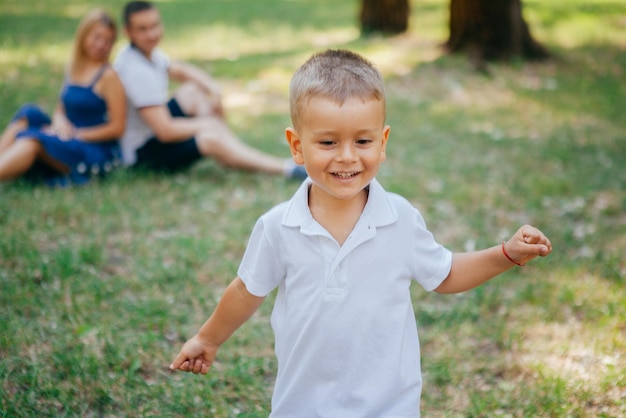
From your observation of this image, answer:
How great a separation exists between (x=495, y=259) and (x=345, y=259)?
431mm

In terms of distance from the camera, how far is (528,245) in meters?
1.87

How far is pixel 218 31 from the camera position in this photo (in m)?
11.6

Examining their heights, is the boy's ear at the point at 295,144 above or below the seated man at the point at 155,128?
above

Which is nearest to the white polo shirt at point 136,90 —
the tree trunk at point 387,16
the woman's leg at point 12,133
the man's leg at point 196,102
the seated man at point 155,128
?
the seated man at point 155,128

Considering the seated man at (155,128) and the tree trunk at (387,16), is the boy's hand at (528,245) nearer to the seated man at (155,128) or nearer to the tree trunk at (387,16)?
the seated man at (155,128)

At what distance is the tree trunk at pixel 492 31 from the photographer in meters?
8.23

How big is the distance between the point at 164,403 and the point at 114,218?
2004 mm

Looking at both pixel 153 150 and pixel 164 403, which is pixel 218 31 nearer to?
pixel 153 150

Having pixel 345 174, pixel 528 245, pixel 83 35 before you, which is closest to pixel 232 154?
pixel 83 35

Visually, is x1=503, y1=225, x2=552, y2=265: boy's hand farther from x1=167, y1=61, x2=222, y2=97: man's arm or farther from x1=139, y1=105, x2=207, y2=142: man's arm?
x1=167, y1=61, x2=222, y2=97: man's arm

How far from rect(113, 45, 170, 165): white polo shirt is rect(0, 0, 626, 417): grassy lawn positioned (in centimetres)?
34

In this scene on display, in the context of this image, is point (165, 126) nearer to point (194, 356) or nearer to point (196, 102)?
point (196, 102)

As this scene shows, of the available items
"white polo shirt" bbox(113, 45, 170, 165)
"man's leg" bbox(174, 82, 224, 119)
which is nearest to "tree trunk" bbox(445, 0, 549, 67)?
"man's leg" bbox(174, 82, 224, 119)

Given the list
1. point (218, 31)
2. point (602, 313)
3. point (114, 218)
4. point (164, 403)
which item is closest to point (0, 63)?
point (218, 31)
